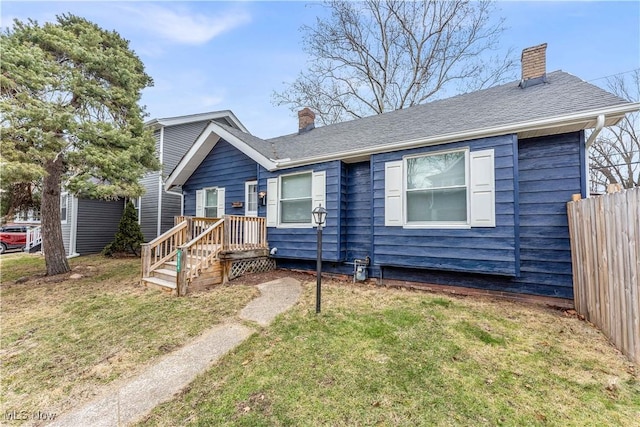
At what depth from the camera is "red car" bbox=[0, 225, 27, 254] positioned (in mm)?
14719

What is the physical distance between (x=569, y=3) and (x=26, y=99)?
14.7 metres

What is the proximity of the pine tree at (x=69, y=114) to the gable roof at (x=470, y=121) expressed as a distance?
2735 mm

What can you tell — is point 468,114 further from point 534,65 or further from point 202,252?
point 202,252

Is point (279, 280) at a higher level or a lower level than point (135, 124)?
lower

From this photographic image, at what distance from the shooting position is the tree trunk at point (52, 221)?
7540mm

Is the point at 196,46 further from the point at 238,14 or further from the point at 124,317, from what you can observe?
the point at 124,317

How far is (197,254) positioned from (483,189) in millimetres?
5826

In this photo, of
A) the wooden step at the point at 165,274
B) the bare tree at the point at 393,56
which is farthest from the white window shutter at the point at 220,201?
the bare tree at the point at 393,56

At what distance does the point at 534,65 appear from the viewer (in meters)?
6.16

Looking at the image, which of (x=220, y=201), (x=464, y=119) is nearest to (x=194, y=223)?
(x=220, y=201)

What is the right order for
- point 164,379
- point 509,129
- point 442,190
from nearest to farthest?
1. point 164,379
2. point 509,129
3. point 442,190

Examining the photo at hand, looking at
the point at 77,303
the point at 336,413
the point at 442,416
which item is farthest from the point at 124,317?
the point at 442,416

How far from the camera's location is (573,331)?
12.0 feet

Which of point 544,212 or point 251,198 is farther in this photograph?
point 251,198
